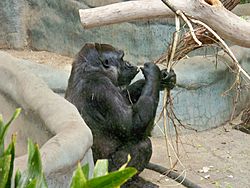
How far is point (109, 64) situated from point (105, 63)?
0.04m

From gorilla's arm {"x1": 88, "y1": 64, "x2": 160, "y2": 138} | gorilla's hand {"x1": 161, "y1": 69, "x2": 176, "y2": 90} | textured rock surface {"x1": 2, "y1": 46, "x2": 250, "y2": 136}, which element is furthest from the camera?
textured rock surface {"x1": 2, "y1": 46, "x2": 250, "y2": 136}

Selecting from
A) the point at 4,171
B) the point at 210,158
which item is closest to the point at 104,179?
the point at 4,171

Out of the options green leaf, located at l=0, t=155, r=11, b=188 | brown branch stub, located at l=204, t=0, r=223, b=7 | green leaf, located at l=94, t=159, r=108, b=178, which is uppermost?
brown branch stub, located at l=204, t=0, r=223, b=7

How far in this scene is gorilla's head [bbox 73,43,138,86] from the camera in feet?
16.8

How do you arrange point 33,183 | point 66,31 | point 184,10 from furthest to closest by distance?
point 66,31 → point 184,10 → point 33,183

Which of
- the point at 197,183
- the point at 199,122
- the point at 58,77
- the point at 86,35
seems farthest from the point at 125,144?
the point at 86,35

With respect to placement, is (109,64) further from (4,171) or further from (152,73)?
(4,171)

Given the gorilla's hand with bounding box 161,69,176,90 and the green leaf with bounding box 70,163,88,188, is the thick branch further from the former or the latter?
the green leaf with bounding box 70,163,88,188

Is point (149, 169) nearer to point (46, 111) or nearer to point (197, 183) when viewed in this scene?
point (197, 183)

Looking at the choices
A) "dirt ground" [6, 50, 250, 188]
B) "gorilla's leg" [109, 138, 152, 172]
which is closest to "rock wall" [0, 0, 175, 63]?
"dirt ground" [6, 50, 250, 188]

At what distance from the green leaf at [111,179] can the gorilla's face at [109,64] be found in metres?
3.12

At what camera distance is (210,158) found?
633cm

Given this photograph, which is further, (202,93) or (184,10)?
(202,93)

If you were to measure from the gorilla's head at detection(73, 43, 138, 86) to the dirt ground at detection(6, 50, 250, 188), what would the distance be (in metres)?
0.86
